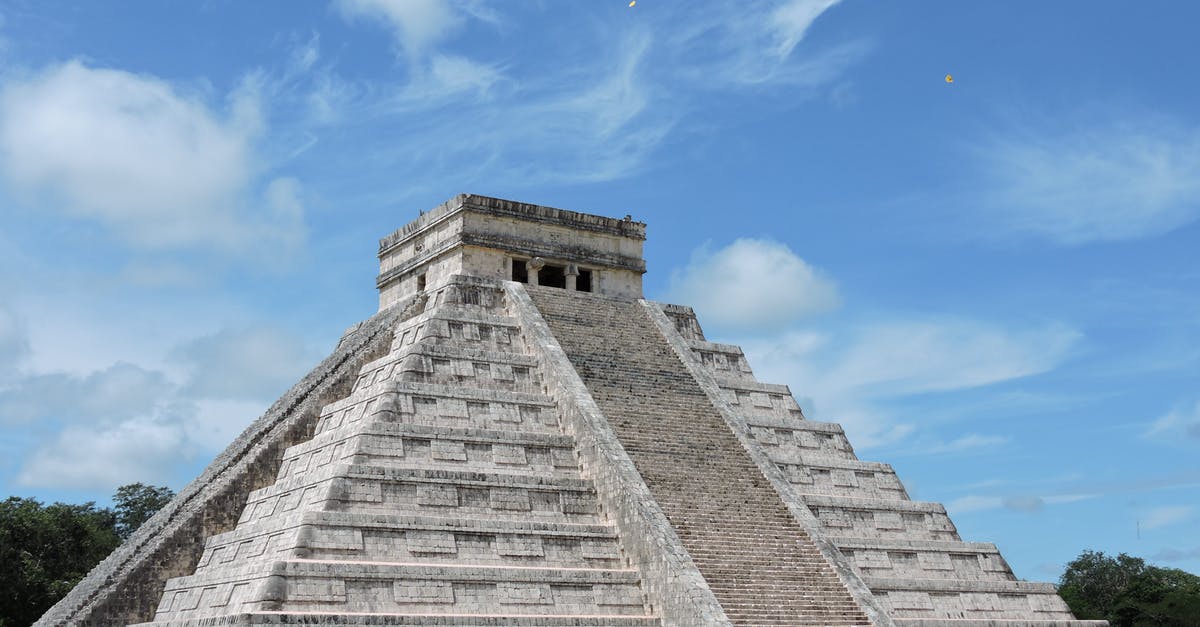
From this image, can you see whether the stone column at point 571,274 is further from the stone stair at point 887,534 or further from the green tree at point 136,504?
the green tree at point 136,504

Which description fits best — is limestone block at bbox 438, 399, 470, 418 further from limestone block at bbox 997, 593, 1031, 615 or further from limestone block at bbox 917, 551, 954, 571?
limestone block at bbox 997, 593, 1031, 615

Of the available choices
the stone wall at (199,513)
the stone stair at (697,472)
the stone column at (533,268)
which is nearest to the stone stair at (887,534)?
the stone stair at (697,472)

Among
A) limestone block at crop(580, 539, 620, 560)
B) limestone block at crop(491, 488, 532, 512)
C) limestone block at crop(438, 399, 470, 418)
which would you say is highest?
limestone block at crop(438, 399, 470, 418)

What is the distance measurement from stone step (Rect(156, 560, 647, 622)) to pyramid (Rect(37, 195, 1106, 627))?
0.09 feet

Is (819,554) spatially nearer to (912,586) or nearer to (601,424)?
(912,586)

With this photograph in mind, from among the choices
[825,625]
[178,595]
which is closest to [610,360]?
[825,625]

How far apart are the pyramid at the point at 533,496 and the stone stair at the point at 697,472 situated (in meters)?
0.04

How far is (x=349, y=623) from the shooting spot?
46.8ft

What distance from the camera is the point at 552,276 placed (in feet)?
79.6

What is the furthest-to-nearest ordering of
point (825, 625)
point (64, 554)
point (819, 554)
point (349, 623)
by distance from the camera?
point (64, 554)
point (819, 554)
point (825, 625)
point (349, 623)

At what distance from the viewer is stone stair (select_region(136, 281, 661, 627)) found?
14891 mm

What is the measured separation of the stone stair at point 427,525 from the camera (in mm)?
14891

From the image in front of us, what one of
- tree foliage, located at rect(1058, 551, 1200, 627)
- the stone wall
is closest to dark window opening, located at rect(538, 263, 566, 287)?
the stone wall

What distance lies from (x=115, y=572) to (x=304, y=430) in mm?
3377
